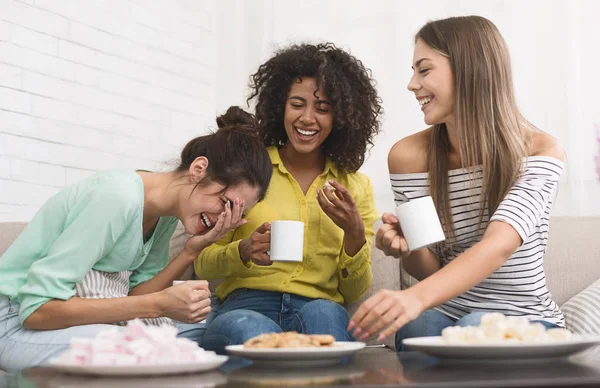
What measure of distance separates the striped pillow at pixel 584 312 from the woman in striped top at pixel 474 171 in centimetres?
20

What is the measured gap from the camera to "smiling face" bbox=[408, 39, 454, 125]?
188cm

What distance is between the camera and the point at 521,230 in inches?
63.3

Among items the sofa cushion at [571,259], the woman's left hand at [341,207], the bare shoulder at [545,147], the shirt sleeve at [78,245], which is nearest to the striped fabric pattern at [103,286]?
the shirt sleeve at [78,245]

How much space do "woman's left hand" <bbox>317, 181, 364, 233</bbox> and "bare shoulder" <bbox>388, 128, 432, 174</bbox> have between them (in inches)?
6.8

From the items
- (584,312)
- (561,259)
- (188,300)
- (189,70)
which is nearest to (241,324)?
(188,300)

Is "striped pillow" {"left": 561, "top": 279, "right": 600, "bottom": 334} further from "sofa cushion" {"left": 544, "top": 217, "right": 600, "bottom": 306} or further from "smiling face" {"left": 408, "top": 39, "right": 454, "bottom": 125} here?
"smiling face" {"left": 408, "top": 39, "right": 454, "bottom": 125}

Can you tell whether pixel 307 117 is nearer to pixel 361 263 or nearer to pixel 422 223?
pixel 361 263

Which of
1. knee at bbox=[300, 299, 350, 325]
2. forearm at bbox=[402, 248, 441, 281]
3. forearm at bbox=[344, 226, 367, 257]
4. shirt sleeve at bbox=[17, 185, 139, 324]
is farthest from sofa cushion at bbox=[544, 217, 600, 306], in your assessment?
shirt sleeve at bbox=[17, 185, 139, 324]

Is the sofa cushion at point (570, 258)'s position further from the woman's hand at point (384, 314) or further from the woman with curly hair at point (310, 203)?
the woman's hand at point (384, 314)

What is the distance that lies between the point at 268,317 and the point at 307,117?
62cm

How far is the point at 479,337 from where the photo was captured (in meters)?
1.15

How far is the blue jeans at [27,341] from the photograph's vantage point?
5.21ft

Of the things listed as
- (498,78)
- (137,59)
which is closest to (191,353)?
(498,78)

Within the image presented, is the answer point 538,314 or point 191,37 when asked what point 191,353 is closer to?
point 538,314
